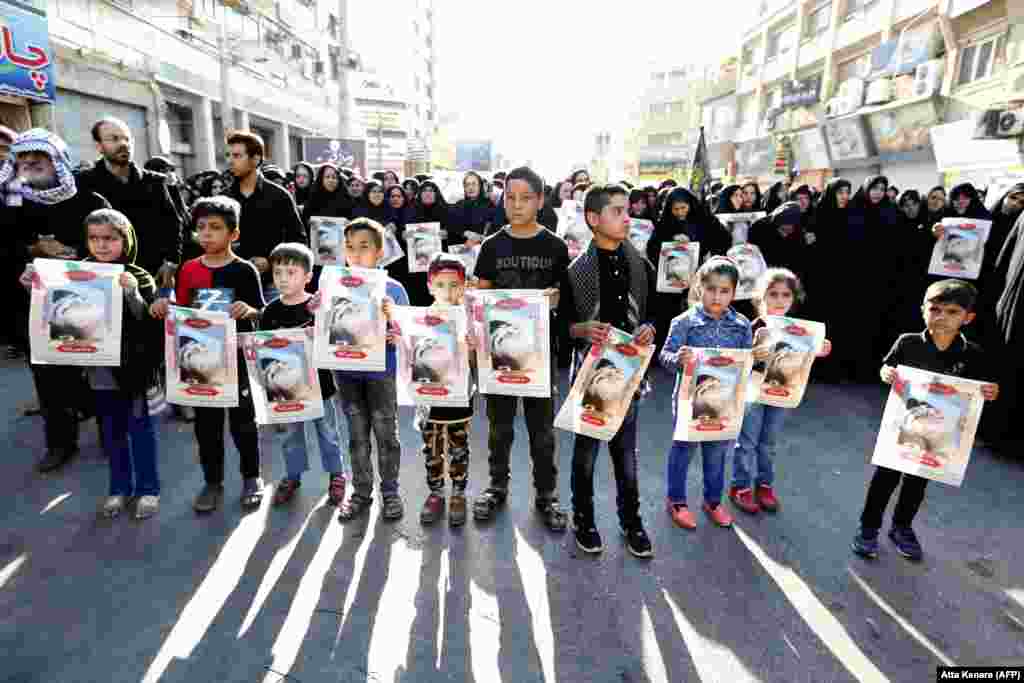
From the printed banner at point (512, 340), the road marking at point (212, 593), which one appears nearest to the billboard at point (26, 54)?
the road marking at point (212, 593)

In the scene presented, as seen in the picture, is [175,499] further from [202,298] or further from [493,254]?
[493,254]

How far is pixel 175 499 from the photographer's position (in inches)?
135

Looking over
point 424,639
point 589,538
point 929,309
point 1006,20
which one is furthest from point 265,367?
point 1006,20

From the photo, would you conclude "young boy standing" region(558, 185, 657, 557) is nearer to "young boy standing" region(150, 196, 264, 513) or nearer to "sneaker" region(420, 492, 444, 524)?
"sneaker" region(420, 492, 444, 524)

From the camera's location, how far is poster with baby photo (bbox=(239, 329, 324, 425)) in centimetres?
294

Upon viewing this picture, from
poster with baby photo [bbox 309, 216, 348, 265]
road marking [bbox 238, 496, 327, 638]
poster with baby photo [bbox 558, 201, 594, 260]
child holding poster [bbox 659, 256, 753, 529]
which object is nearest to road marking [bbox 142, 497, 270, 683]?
road marking [bbox 238, 496, 327, 638]

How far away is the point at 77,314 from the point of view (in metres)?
2.88

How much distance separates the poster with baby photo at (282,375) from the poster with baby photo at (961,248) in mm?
5669

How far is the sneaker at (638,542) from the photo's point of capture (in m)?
2.96

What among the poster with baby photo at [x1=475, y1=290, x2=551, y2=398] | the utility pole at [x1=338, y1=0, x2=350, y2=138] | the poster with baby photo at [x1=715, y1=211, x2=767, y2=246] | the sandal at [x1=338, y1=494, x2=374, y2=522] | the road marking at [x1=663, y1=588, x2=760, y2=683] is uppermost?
the utility pole at [x1=338, y1=0, x2=350, y2=138]

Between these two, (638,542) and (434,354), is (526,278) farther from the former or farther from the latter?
(638,542)

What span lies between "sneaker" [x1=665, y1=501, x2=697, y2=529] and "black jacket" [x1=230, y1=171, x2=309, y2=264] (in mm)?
3180

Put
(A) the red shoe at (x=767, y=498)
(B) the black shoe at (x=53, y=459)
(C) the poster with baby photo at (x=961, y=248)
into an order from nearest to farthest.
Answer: (A) the red shoe at (x=767, y=498) < (B) the black shoe at (x=53, y=459) < (C) the poster with baby photo at (x=961, y=248)

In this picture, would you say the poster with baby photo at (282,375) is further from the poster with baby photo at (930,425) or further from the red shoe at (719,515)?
the poster with baby photo at (930,425)
